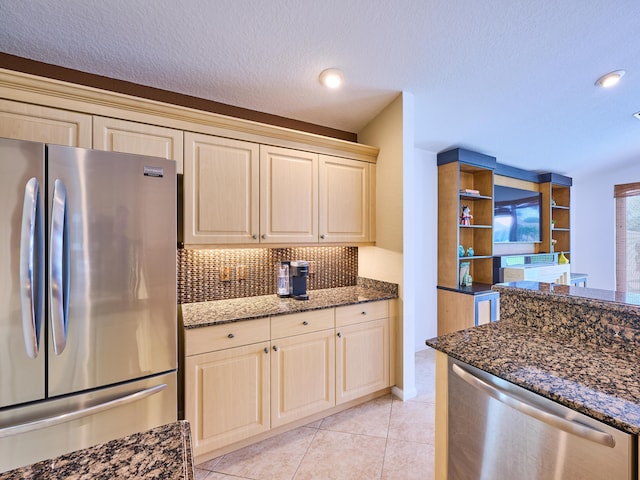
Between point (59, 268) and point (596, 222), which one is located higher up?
point (596, 222)

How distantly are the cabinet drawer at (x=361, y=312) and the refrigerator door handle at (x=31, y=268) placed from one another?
1637 mm

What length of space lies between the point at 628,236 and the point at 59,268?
6936 mm

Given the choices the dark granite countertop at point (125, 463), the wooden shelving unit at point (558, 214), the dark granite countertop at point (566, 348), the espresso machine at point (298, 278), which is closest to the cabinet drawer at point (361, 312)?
the espresso machine at point (298, 278)

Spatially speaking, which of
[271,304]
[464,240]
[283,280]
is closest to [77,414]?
[271,304]

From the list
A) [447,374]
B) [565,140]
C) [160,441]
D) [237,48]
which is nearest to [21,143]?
[237,48]

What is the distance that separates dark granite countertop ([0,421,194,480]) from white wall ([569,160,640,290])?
661 cm

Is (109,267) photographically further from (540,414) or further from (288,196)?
(540,414)

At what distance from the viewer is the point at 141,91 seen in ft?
6.72

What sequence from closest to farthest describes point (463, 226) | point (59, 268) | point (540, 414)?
1. point (540, 414)
2. point (59, 268)
3. point (463, 226)

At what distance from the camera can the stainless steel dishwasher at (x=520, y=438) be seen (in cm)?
73

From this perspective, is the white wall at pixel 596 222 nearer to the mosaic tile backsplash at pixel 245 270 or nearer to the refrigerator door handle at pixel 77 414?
the mosaic tile backsplash at pixel 245 270

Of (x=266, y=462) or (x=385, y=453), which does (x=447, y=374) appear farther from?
(x=266, y=462)

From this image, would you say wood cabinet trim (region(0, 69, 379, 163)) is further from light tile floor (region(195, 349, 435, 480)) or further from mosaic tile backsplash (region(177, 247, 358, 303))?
light tile floor (region(195, 349, 435, 480))

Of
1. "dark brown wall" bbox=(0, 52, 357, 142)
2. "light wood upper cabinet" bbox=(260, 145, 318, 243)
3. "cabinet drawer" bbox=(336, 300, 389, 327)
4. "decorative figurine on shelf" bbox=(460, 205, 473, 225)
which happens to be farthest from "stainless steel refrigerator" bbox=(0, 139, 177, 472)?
"decorative figurine on shelf" bbox=(460, 205, 473, 225)
